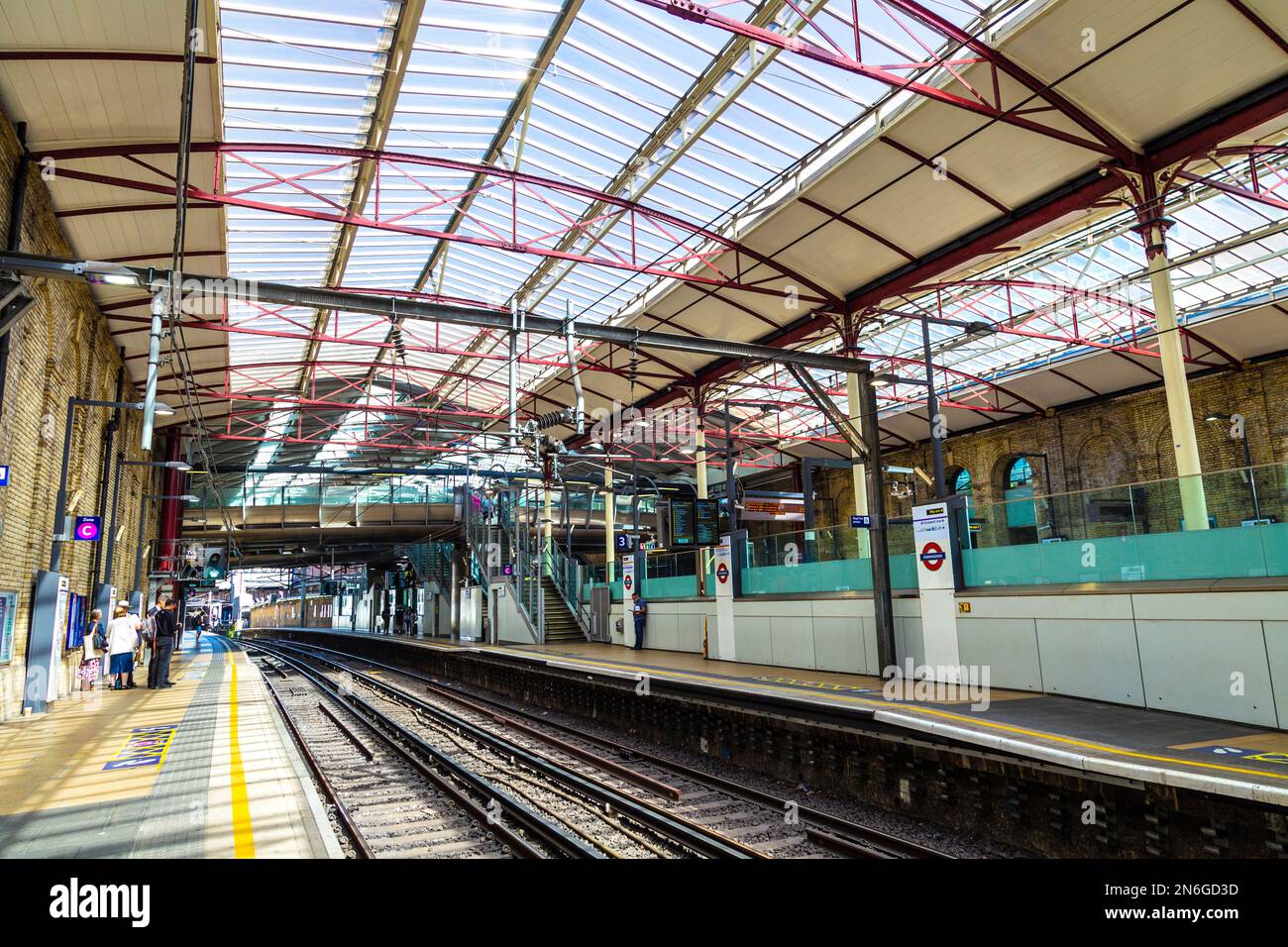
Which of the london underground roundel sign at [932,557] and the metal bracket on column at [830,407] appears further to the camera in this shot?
the metal bracket on column at [830,407]

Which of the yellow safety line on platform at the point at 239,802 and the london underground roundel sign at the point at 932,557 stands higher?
the london underground roundel sign at the point at 932,557

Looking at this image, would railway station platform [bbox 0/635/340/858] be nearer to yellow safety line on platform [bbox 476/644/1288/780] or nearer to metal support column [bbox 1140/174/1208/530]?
yellow safety line on platform [bbox 476/644/1288/780]

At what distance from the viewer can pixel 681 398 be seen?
27.4 m

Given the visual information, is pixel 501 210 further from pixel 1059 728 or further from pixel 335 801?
pixel 1059 728

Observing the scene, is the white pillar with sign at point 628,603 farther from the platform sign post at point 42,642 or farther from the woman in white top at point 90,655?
the platform sign post at point 42,642

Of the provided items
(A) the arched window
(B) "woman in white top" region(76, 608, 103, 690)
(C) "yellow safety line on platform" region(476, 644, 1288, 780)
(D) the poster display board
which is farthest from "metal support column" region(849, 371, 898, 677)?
(A) the arched window

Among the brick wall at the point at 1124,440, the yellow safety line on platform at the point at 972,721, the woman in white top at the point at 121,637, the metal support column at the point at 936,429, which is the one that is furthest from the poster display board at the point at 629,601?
the woman in white top at the point at 121,637

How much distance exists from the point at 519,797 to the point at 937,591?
25.7ft

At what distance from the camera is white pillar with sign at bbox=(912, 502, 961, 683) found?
1289cm

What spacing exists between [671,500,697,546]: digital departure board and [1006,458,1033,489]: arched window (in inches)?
676

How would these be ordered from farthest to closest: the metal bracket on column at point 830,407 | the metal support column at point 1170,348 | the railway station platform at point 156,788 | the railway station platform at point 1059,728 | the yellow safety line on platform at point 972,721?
the metal bracket on column at point 830,407
the metal support column at point 1170,348
the yellow safety line on platform at point 972,721
the railway station platform at point 1059,728
the railway station platform at point 156,788

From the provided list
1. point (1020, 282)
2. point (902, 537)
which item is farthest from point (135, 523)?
point (1020, 282)

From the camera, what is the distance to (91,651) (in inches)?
640

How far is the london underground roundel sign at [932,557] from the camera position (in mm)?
13289
